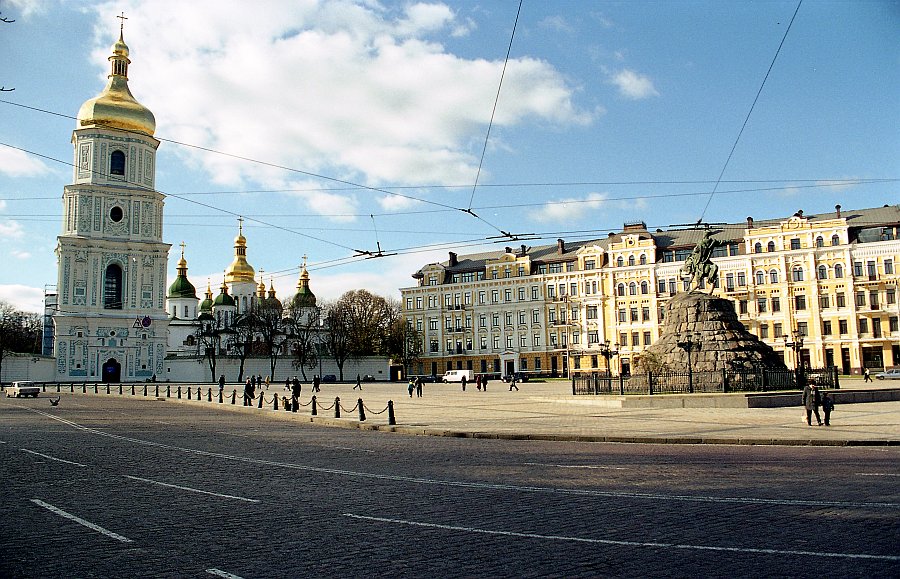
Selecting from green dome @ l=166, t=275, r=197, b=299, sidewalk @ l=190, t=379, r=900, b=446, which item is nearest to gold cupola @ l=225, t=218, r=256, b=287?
green dome @ l=166, t=275, r=197, b=299

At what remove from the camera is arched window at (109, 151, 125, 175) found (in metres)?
81.6

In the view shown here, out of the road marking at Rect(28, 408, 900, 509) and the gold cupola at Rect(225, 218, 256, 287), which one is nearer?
the road marking at Rect(28, 408, 900, 509)

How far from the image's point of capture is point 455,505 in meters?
9.95

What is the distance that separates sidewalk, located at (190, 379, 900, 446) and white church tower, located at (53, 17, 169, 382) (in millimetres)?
53323

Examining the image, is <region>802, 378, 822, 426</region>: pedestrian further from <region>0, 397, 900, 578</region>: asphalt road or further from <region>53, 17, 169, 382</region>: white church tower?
<region>53, 17, 169, 382</region>: white church tower

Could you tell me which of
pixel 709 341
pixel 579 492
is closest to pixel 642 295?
pixel 709 341

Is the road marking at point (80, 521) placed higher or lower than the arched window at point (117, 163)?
lower

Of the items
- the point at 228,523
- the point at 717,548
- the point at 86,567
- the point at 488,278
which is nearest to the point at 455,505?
the point at 228,523

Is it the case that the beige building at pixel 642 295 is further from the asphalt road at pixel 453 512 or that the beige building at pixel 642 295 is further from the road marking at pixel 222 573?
the road marking at pixel 222 573

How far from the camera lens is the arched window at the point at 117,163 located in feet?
268

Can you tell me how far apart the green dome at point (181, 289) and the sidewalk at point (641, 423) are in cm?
8435

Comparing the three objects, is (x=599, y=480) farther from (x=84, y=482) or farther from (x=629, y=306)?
(x=629, y=306)

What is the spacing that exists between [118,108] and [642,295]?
60962 mm

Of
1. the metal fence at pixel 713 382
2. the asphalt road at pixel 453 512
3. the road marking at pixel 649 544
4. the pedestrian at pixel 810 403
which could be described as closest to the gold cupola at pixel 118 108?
the metal fence at pixel 713 382
